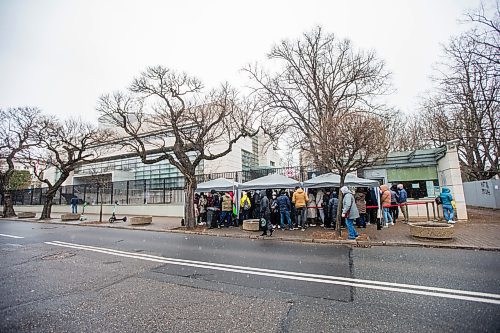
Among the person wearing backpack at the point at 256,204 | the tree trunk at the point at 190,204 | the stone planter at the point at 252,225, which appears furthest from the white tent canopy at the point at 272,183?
the tree trunk at the point at 190,204

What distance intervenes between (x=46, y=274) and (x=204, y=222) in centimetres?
1060

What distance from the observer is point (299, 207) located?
1258 centimetres

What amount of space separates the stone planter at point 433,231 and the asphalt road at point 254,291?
1.28 metres

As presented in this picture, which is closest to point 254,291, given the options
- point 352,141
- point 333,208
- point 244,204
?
point 352,141

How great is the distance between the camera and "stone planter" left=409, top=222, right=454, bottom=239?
864 centimetres

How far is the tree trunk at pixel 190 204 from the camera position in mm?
13977

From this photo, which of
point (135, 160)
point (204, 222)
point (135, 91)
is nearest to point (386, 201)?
point (204, 222)

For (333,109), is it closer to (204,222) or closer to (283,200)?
(283,200)

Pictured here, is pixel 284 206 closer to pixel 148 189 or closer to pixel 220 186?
pixel 220 186

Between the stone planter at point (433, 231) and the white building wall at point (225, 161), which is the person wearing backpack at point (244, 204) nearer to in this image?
the stone planter at point (433, 231)

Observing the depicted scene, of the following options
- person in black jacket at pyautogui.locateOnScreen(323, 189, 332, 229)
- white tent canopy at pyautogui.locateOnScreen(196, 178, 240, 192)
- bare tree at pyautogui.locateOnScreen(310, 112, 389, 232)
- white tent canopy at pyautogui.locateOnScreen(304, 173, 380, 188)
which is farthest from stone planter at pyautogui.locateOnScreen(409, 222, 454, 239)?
white tent canopy at pyautogui.locateOnScreen(196, 178, 240, 192)

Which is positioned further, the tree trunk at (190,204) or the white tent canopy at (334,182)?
the tree trunk at (190,204)

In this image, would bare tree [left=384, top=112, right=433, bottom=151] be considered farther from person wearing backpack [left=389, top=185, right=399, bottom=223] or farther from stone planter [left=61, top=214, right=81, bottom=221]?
stone planter [left=61, top=214, right=81, bottom=221]

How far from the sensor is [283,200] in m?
12.7
